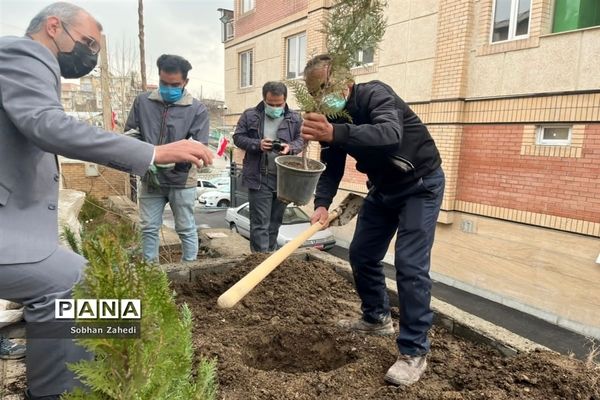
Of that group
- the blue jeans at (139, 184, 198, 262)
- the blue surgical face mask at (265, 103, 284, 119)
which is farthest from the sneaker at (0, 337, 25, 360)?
the blue surgical face mask at (265, 103, 284, 119)

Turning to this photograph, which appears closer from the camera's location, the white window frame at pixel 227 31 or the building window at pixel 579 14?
the building window at pixel 579 14

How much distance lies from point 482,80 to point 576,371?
8.49m

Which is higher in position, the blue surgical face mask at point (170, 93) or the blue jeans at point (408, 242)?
the blue surgical face mask at point (170, 93)

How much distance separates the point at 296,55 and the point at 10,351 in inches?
565

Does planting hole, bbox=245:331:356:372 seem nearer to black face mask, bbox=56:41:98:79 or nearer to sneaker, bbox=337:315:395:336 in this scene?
sneaker, bbox=337:315:395:336

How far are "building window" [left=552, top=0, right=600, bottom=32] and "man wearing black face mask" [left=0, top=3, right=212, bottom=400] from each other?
8.72 meters

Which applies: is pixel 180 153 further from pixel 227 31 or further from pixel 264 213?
pixel 227 31

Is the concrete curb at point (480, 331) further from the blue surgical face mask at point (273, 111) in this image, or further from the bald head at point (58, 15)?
the bald head at point (58, 15)

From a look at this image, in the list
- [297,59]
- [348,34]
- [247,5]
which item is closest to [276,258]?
[348,34]

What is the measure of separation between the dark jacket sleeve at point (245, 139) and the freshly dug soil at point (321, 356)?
1148 mm

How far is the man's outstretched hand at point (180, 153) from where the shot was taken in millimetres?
1934

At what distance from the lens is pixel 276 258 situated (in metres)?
2.45

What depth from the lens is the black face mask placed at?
213cm

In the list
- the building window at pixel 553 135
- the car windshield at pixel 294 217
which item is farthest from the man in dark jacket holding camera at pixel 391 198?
the car windshield at pixel 294 217
